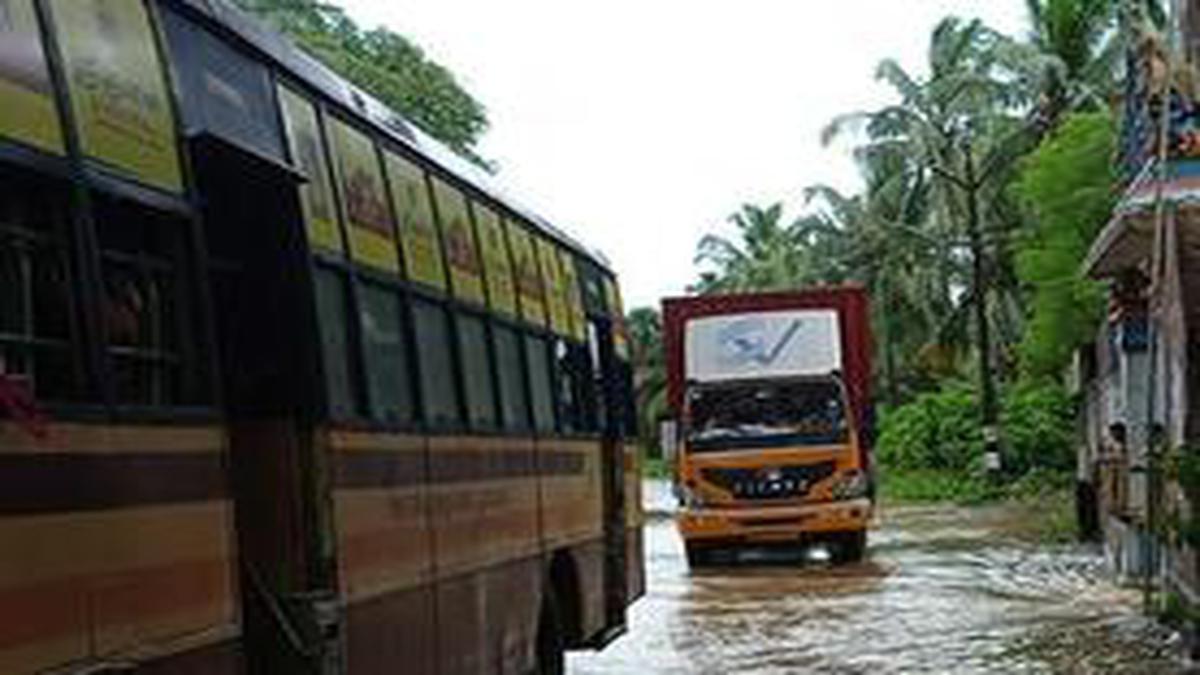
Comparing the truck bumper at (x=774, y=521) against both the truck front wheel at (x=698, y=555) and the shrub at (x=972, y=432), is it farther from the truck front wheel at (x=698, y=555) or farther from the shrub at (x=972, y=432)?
the shrub at (x=972, y=432)

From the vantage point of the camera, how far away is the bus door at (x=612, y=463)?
14.0m

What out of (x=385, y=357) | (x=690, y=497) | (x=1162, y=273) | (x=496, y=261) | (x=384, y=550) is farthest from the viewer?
(x=690, y=497)

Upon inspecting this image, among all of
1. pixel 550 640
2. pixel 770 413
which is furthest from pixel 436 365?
pixel 770 413

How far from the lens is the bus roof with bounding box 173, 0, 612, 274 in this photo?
20.8ft

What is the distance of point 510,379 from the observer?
1052 centimetres

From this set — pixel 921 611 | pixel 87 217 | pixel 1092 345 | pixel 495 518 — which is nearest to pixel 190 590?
pixel 87 217

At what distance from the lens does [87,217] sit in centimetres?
498

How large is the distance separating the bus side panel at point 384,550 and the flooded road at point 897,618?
319 inches

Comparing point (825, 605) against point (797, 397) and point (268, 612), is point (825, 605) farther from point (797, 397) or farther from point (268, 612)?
point (268, 612)

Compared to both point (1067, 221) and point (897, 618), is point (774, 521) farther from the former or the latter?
point (1067, 221)

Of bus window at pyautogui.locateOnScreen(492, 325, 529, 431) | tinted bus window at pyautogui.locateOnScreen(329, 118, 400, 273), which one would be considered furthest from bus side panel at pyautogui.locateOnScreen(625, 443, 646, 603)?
tinted bus window at pyautogui.locateOnScreen(329, 118, 400, 273)

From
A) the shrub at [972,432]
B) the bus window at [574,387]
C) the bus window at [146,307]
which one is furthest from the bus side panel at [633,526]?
the shrub at [972,432]

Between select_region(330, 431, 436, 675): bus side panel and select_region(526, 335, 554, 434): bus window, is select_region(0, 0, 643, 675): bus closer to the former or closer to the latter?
select_region(330, 431, 436, 675): bus side panel

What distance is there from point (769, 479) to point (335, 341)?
1993cm
